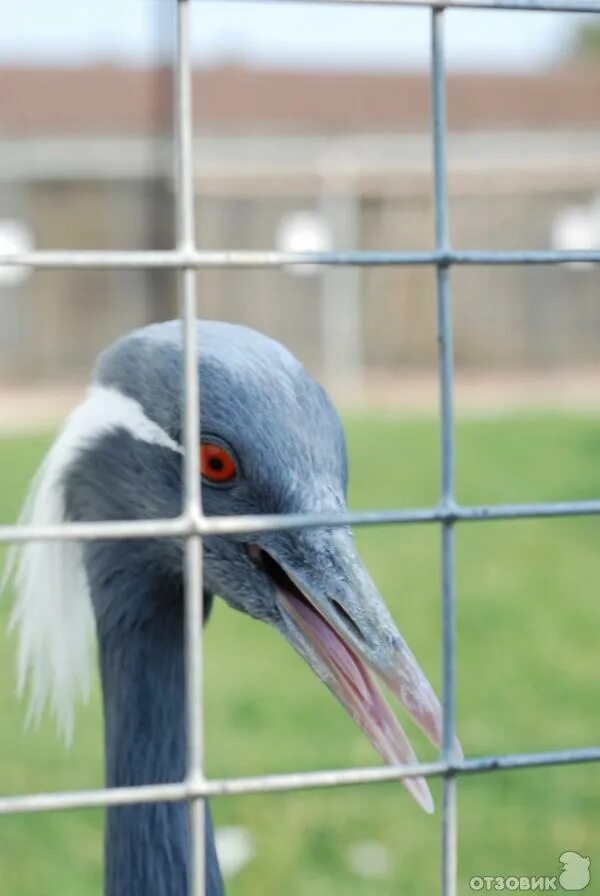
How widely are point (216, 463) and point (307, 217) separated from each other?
13.3m

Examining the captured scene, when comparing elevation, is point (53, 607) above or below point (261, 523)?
below

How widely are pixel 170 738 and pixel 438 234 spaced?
774mm

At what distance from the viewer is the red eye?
4.77ft

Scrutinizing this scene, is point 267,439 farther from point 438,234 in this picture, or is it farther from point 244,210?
point 244,210

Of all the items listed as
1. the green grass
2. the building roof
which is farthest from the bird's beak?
the building roof

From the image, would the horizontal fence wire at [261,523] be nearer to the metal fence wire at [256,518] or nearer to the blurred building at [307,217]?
the metal fence wire at [256,518]

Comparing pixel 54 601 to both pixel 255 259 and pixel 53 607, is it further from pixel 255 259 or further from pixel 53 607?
pixel 255 259

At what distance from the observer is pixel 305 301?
1427cm

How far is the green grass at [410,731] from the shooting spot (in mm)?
2980

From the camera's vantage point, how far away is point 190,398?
3.14ft

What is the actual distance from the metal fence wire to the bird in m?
0.19

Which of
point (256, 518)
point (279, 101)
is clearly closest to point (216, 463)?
point (256, 518)

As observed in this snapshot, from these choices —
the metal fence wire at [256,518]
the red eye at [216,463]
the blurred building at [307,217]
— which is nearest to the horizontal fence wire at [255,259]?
the metal fence wire at [256,518]

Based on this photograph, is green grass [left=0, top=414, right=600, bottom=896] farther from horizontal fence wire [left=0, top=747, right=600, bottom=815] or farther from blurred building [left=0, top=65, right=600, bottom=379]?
blurred building [left=0, top=65, right=600, bottom=379]
